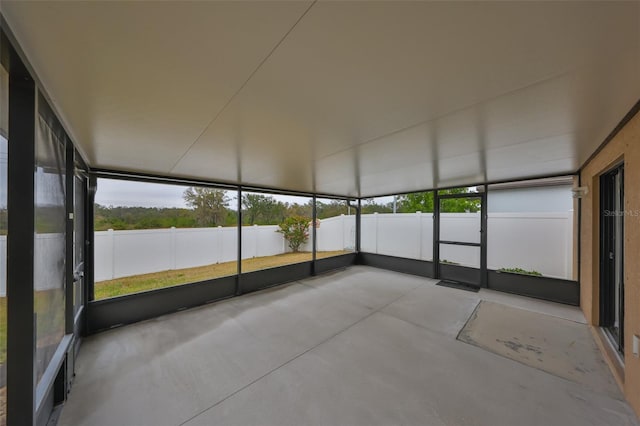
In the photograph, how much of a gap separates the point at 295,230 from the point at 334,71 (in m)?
7.64

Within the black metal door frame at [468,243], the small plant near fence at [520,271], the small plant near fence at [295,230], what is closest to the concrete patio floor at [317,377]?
the small plant near fence at [520,271]

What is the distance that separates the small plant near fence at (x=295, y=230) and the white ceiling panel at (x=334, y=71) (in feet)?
20.6

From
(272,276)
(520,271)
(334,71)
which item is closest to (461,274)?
(520,271)

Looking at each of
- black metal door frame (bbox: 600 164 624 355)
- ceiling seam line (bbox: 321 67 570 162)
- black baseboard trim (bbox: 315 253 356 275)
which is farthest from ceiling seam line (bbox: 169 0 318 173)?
black baseboard trim (bbox: 315 253 356 275)

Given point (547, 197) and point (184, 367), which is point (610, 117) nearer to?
point (184, 367)

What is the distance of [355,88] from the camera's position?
4.14 ft

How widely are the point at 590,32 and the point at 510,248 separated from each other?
4559mm

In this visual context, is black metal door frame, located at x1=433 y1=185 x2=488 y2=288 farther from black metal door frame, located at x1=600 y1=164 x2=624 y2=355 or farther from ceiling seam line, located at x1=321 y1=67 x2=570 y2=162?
ceiling seam line, located at x1=321 y1=67 x2=570 y2=162

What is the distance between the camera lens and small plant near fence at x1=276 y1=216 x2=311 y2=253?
8.33 meters

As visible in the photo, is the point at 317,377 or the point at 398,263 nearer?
the point at 317,377

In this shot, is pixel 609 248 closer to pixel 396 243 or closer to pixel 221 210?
pixel 396 243

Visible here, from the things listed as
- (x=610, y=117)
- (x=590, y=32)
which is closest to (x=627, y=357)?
(x=610, y=117)

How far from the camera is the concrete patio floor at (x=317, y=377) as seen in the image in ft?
5.20

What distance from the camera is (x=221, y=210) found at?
21.7 ft
